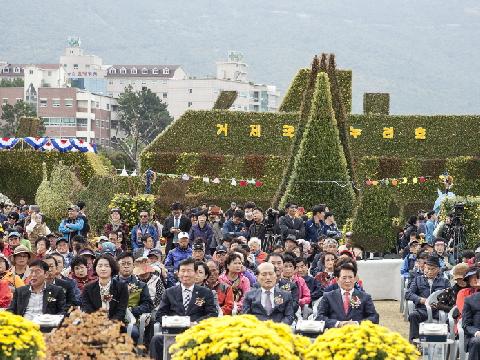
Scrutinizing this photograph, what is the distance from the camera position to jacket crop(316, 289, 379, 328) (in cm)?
1397

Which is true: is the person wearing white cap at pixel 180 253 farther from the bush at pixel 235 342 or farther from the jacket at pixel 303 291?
the bush at pixel 235 342

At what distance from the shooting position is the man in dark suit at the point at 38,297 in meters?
14.3

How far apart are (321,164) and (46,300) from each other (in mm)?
19635

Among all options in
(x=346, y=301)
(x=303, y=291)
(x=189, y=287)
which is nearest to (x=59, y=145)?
(x=303, y=291)

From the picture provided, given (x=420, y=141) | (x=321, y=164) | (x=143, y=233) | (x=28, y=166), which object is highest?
(x=420, y=141)

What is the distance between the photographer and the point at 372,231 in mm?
30375

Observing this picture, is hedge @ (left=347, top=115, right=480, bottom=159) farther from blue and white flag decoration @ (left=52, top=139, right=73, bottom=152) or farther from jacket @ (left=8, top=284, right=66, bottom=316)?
jacket @ (left=8, top=284, right=66, bottom=316)

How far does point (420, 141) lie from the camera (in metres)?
56.7

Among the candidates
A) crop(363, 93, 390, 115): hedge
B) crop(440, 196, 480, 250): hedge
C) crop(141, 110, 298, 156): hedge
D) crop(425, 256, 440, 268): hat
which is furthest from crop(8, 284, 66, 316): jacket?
Answer: crop(363, 93, 390, 115): hedge

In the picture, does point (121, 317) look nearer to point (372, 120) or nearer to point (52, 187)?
point (52, 187)

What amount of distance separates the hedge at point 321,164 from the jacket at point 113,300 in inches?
738

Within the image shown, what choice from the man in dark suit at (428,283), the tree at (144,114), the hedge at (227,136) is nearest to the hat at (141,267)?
the man in dark suit at (428,283)

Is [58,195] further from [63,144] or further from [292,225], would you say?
[63,144]

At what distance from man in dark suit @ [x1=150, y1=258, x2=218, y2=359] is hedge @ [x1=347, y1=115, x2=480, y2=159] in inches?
1677
